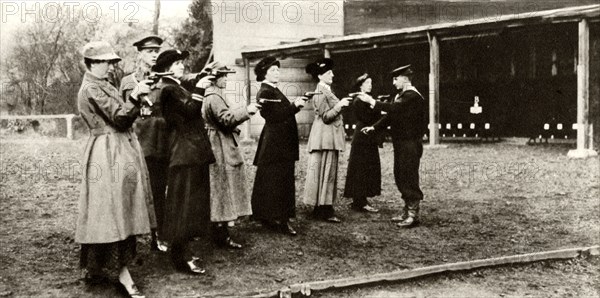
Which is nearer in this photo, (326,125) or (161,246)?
(161,246)

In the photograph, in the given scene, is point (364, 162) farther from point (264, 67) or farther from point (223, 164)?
point (223, 164)

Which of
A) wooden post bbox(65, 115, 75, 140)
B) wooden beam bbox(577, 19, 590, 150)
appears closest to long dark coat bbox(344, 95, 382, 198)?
wooden beam bbox(577, 19, 590, 150)

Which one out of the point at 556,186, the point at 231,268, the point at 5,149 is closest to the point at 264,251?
the point at 231,268

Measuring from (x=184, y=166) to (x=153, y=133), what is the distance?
3.33 ft

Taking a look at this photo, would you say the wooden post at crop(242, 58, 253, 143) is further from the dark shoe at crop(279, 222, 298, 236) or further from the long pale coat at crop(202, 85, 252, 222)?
the long pale coat at crop(202, 85, 252, 222)

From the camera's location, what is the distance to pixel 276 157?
22.4 feet

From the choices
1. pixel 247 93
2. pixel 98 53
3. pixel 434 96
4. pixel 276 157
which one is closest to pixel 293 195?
pixel 276 157

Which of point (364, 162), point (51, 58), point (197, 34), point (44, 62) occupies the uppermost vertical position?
point (197, 34)

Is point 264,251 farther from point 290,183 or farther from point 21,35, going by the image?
point 21,35

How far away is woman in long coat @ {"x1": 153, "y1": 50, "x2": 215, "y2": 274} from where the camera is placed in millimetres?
5273

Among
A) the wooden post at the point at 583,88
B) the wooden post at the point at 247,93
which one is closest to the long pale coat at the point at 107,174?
the wooden post at the point at 583,88

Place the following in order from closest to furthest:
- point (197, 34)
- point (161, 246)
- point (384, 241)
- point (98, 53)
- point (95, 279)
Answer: point (98, 53)
point (95, 279)
point (161, 246)
point (384, 241)
point (197, 34)

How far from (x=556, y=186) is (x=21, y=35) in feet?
49.6

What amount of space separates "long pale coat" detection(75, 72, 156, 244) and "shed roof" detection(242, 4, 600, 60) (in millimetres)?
11040
